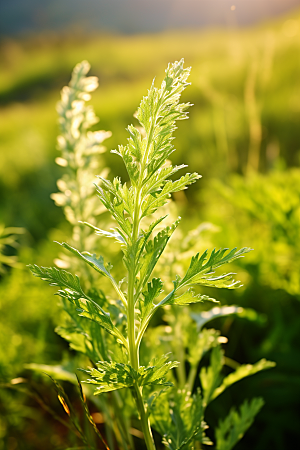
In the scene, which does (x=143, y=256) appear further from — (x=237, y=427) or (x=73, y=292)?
(x=237, y=427)

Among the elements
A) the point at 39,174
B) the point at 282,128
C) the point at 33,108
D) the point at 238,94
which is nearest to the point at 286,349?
the point at 282,128

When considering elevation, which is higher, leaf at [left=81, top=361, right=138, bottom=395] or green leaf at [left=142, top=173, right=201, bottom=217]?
green leaf at [left=142, top=173, right=201, bottom=217]

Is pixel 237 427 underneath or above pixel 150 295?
underneath

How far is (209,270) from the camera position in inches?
10.7

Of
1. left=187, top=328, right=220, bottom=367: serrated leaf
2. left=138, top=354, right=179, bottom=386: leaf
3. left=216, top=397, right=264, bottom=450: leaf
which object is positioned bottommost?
left=216, top=397, right=264, bottom=450: leaf

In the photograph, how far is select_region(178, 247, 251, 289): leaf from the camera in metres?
0.26

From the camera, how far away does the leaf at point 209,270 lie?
26 centimetres

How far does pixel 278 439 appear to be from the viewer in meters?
0.64

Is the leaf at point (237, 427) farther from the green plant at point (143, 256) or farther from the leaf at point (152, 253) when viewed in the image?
the leaf at point (152, 253)

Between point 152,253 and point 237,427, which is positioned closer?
point 152,253

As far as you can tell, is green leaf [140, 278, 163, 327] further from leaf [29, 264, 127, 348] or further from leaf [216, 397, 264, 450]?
leaf [216, 397, 264, 450]

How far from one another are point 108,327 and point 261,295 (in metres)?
0.66

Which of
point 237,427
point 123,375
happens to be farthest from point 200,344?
point 123,375

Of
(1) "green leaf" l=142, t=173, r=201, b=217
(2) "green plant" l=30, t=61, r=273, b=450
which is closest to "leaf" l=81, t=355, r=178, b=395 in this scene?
(2) "green plant" l=30, t=61, r=273, b=450
